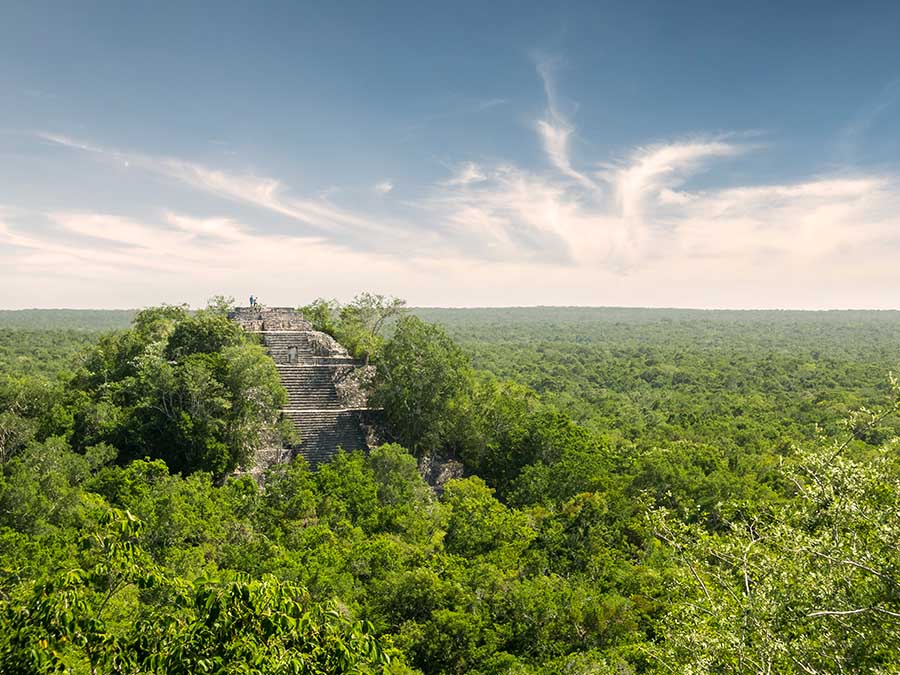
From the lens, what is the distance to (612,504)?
674 inches

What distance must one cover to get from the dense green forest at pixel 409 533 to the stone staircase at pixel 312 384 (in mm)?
1252

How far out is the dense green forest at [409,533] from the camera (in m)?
3.85

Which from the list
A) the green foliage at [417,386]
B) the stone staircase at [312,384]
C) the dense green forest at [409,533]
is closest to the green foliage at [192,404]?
the dense green forest at [409,533]

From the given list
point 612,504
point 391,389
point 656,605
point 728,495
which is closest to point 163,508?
point 391,389

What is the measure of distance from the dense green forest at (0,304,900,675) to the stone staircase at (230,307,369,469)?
1.25 metres

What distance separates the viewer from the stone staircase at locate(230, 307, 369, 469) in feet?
68.1

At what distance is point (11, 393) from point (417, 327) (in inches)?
545

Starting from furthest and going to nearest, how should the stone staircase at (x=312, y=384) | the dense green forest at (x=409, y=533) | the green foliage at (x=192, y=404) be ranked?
the stone staircase at (x=312, y=384), the green foliage at (x=192, y=404), the dense green forest at (x=409, y=533)

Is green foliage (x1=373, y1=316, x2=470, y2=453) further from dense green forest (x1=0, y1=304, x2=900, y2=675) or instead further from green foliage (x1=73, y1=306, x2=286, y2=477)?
green foliage (x1=73, y1=306, x2=286, y2=477)

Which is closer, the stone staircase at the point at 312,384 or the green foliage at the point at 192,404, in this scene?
the green foliage at the point at 192,404

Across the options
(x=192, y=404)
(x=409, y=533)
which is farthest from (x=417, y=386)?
(x=192, y=404)

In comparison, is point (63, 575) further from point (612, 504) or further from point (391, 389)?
point (391, 389)

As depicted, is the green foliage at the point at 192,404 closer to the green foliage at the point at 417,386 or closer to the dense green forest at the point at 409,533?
the dense green forest at the point at 409,533

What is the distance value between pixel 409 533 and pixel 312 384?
10.5 metres
